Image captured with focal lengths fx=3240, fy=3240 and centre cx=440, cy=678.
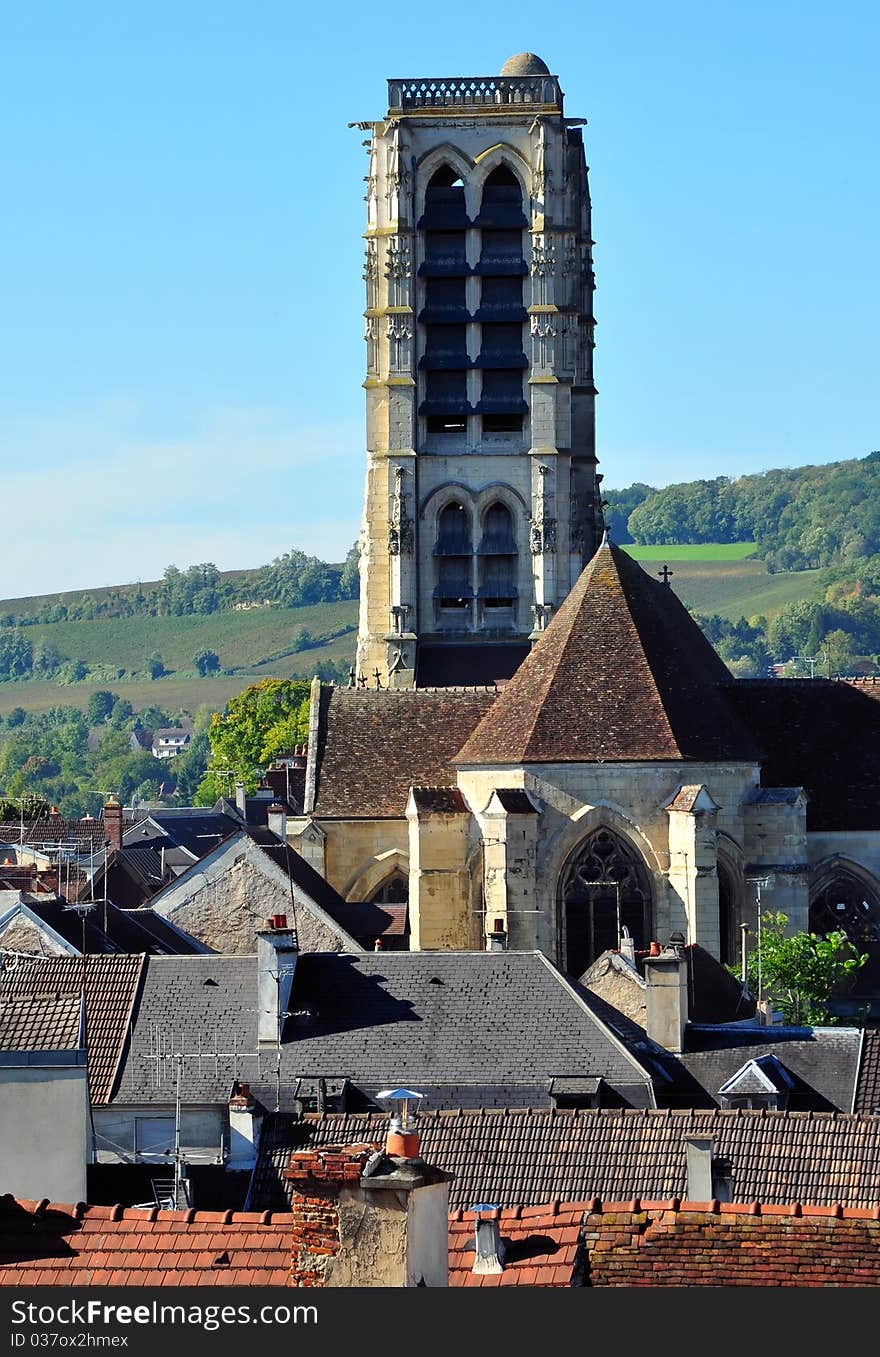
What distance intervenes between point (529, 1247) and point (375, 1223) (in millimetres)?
3762

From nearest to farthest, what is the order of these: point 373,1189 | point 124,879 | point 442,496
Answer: point 373,1189, point 124,879, point 442,496

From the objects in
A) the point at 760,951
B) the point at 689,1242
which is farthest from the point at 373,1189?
the point at 760,951

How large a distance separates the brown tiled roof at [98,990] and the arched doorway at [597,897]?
52.9ft

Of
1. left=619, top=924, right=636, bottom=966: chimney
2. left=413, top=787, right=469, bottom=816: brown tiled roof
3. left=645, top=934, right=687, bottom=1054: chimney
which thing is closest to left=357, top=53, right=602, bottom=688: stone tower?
left=413, top=787, right=469, bottom=816: brown tiled roof

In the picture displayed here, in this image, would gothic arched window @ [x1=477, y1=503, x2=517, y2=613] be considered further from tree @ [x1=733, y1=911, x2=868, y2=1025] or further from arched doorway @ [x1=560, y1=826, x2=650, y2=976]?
tree @ [x1=733, y1=911, x2=868, y2=1025]

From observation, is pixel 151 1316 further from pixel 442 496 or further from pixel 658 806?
pixel 442 496

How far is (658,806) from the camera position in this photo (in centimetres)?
6103

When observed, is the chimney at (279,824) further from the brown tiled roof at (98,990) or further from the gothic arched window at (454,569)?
the brown tiled roof at (98,990)

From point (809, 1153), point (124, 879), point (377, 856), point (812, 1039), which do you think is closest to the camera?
point (809, 1153)

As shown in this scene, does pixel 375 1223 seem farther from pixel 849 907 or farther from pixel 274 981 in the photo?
pixel 849 907

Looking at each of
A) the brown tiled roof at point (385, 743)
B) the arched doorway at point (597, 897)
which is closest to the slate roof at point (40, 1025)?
the arched doorway at point (597, 897)

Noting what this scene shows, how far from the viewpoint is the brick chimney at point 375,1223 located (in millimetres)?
17609

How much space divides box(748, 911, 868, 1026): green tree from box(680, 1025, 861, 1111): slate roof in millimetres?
10346

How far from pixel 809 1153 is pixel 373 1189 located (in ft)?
53.7
